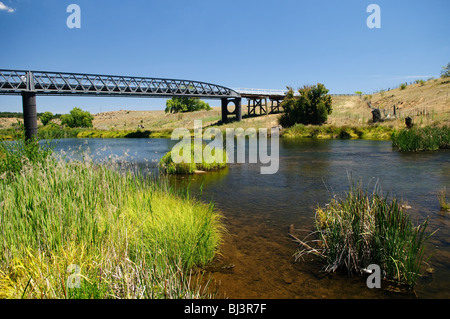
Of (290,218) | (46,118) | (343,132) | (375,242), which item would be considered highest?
(46,118)

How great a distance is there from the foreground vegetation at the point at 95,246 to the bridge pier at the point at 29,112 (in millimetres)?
34500

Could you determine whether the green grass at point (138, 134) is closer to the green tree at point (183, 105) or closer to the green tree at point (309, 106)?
the green tree at point (309, 106)

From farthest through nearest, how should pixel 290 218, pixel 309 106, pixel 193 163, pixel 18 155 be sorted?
pixel 309 106 < pixel 193 163 < pixel 290 218 < pixel 18 155

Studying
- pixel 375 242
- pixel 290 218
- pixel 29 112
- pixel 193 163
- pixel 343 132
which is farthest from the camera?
pixel 343 132

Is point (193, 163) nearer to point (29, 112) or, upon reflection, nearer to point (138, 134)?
point (29, 112)

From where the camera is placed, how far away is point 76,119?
4515 inches

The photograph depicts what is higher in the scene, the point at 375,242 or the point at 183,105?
the point at 183,105

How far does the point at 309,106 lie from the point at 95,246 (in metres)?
49.4

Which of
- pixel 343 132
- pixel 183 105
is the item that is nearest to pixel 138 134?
pixel 343 132

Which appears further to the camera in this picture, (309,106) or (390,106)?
(390,106)

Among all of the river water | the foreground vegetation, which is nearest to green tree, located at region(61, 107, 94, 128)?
the river water

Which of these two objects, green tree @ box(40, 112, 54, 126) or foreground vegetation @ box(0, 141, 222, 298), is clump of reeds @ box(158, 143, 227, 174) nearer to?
foreground vegetation @ box(0, 141, 222, 298)

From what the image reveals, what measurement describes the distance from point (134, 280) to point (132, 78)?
5833 cm
